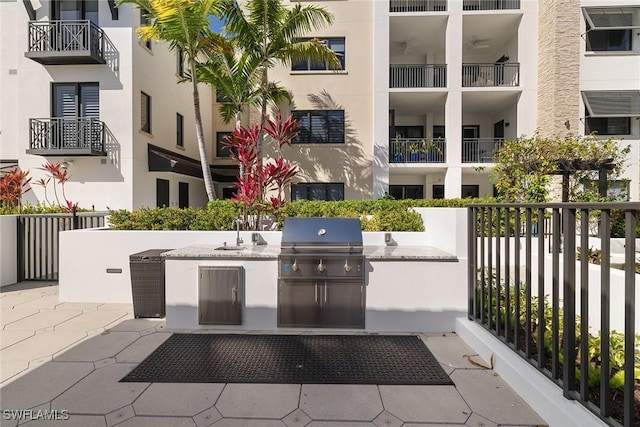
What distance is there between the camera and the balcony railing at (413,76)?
546 inches

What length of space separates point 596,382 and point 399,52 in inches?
630

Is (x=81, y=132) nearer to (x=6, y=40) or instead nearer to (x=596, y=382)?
(x=6, y=40)

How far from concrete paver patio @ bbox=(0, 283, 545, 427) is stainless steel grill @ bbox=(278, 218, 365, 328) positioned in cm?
119

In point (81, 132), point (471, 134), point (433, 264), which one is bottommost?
point (433, 264)

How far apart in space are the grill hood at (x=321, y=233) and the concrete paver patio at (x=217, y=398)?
5.82 ft

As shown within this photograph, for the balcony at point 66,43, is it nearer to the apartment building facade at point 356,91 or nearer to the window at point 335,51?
the apartment building facade at point 356,91

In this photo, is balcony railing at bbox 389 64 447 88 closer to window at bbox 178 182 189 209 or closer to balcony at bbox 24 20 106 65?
window at bbox 178 182 189 209

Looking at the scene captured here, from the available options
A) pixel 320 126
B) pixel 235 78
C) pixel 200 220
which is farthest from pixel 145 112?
pixel 200 220

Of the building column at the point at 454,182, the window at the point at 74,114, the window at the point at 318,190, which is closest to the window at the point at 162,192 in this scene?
the window at the point at 74,114

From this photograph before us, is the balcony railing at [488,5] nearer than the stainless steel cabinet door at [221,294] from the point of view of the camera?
No

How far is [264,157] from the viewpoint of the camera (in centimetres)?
1409

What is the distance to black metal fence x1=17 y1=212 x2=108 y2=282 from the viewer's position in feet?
23.4

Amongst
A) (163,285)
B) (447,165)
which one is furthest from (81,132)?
(447,165)

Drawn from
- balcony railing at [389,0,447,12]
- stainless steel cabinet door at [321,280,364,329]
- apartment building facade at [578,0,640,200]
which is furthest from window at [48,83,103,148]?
apartment building facade at [578,0,640,200]
